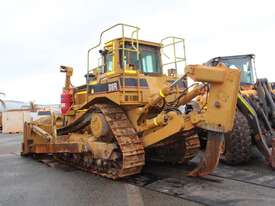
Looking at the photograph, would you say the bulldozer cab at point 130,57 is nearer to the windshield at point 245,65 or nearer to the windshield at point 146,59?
the windshield at point 146,59

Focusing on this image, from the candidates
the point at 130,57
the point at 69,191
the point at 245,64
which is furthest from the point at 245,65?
the point at 69,191

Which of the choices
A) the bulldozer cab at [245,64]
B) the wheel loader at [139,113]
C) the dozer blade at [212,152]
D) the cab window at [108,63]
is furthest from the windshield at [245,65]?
the dozer blade at [212,152]

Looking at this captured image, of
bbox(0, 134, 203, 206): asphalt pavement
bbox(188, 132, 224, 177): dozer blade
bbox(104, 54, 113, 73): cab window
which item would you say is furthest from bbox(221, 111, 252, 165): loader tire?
bbox(104, 54, 113, 73): cab window

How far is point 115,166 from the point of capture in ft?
23.8

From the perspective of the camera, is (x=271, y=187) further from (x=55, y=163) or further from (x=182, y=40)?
(x=55, y=163)

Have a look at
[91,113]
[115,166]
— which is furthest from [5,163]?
[115,166]

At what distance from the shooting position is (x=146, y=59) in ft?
27.1

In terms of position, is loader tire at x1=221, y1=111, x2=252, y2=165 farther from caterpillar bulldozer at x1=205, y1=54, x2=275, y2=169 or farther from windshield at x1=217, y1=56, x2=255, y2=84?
windshield at x1=217, y1=56, x2=255, y2=84

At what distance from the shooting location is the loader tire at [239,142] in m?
7.63

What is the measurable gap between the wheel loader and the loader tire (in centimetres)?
78

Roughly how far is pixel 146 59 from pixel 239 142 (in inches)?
107

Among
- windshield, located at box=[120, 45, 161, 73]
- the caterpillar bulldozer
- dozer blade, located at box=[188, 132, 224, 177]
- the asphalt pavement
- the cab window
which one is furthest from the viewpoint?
the cab window

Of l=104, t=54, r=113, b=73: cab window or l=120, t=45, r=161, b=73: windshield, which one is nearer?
l=120, t=45, r=161, b=73: windshield

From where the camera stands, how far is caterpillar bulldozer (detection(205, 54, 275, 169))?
754cm
